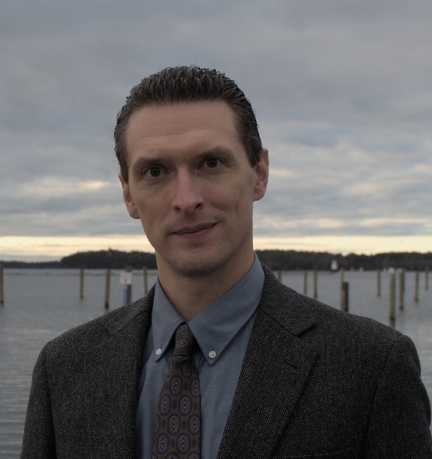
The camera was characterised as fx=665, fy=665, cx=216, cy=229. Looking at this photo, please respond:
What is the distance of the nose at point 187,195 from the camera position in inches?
92.5

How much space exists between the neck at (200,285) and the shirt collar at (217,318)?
29 millimetres

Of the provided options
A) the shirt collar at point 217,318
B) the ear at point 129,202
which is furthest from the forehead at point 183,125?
the shirt collar at point 217,318

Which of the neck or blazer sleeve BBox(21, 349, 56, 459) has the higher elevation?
the neck

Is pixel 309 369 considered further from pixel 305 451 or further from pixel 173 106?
pixel 173 106

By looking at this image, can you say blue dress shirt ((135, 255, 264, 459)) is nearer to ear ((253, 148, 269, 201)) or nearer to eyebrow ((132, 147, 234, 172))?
ear ((253, 148, 269, 201))

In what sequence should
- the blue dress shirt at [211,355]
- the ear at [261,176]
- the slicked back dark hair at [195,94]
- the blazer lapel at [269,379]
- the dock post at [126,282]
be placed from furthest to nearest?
the dock post at [126,282] → the ear at [261,176] → the slicked back dark hair at [195,94] → the blue dress shirt at [211,355] → the blazer lapel at [269,379]

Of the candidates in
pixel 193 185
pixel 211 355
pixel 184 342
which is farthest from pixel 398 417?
pixel 193 185

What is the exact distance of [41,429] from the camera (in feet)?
8.53

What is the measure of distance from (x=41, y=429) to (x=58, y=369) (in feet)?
0.77

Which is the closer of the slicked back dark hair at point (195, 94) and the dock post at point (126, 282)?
the slicked back dark hair at point (195, 94)

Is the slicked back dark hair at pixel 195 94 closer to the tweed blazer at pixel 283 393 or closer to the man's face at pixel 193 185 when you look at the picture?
the man's face at pixel 193 185

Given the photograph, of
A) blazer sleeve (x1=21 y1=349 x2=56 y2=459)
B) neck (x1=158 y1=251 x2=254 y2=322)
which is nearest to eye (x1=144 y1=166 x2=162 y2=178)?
neck (x1=158 y1=251 x2=254 y2=322)

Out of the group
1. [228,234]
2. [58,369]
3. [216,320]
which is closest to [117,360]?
[58,369]

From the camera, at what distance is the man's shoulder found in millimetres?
2707
